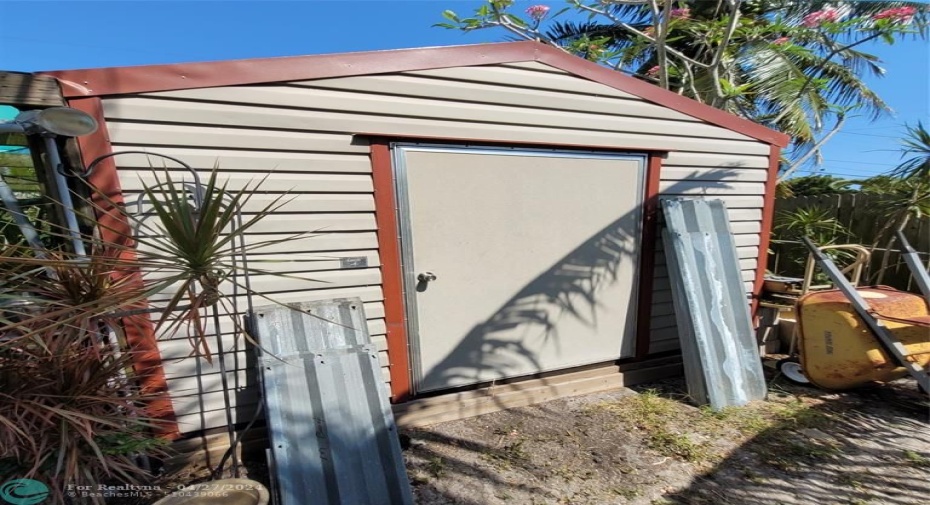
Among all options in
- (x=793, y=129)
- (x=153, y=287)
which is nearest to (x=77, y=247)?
(x=153, y=287)

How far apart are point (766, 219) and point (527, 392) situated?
8.85ft

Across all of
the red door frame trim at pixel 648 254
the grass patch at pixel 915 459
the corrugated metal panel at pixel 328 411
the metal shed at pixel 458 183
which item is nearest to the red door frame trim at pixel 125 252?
the metal shed at pixel 458 183

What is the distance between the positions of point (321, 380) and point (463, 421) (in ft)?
3.83

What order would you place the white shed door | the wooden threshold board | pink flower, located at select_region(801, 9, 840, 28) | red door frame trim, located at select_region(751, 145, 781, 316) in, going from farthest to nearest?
1. pink flower, located at select_region(801, 9, 840, 28)
2. red door frame trim, located at select_region(751, 145, 781, 316)
3. the wooden threshold board
4. the white shed door

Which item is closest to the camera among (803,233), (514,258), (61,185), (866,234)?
(61,185)

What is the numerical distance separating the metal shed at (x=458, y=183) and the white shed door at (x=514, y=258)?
0.01 metres

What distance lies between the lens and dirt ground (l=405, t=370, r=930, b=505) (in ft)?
7.57

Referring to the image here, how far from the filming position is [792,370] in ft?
12.3

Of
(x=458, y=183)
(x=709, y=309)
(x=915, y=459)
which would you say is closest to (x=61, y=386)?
(x=458, y=183)

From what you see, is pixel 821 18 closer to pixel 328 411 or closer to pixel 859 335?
pixel 859 335

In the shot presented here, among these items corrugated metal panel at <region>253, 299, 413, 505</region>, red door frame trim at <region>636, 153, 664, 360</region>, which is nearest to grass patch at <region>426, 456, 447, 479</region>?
corrugated metal panel at <region>253, 299, 413, 505</region>

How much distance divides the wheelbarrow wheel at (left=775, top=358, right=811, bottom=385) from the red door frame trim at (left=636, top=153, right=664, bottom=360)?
1264 millimetres

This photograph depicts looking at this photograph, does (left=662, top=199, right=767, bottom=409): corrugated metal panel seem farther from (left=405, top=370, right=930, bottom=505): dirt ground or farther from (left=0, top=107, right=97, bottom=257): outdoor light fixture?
(left=0, top=107, right=97, bottom=257): outdoor light fixture

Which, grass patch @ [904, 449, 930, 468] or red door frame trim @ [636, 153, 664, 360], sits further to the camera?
red door frame trim @ [636, 153, 664, 360]
